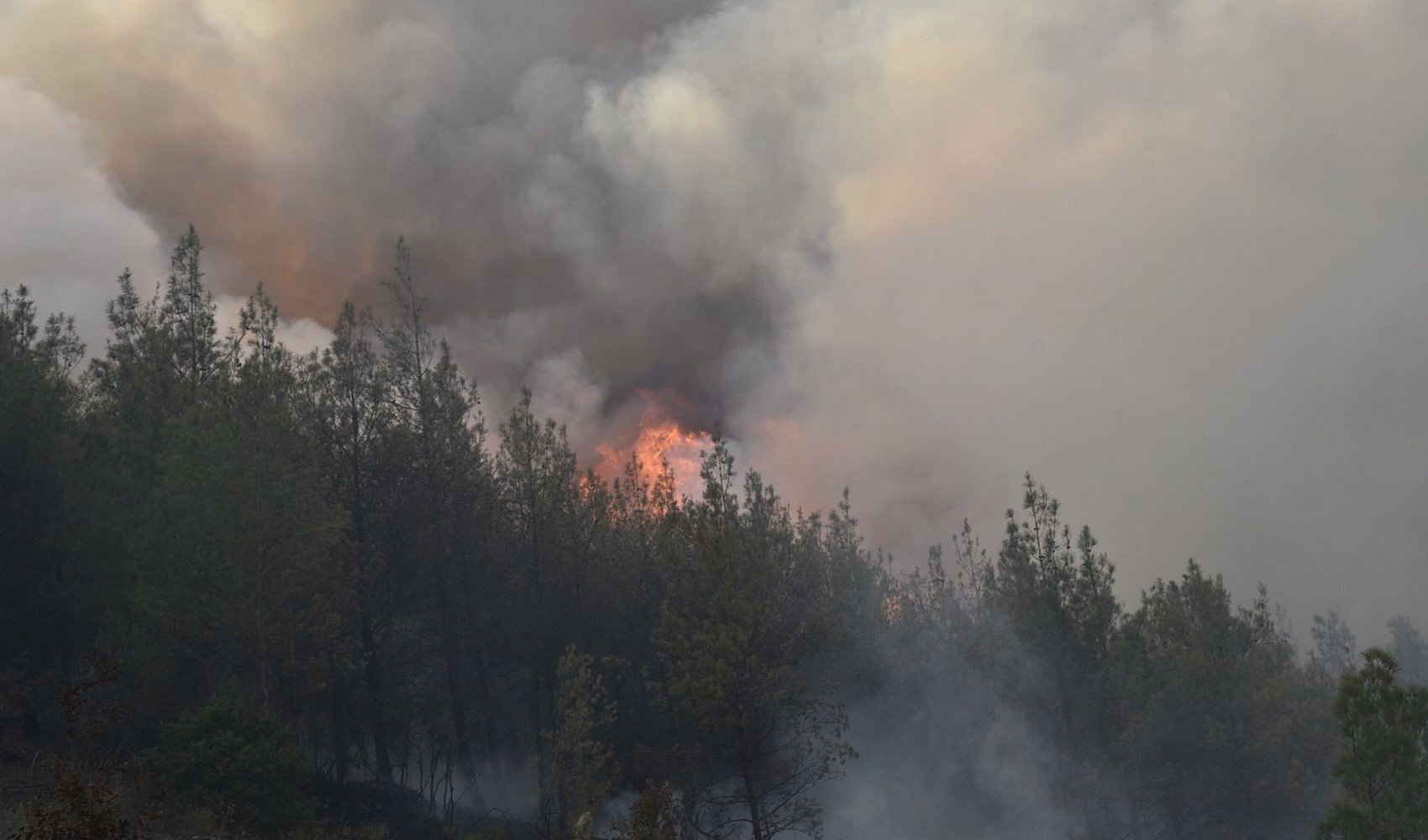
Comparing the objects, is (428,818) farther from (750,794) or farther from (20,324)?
(20,324)

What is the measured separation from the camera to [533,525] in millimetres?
41656

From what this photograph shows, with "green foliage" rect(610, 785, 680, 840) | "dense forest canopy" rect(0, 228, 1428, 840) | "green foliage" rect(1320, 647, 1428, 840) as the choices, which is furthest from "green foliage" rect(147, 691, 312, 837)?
"green foliage" rect(1320, 647, 1428, 840)

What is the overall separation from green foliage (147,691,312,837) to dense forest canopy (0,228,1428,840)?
0.08m

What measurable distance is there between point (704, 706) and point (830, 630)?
49.7 ft

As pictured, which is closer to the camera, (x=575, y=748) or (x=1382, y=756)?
(x=1382, y=756)

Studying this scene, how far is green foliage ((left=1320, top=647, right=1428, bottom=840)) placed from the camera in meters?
22.0

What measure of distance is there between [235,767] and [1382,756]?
87.4 feet

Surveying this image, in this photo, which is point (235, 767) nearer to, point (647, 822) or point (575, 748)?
point (575, 748)

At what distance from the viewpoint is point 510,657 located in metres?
42.3

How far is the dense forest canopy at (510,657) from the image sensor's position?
2562 centimetres

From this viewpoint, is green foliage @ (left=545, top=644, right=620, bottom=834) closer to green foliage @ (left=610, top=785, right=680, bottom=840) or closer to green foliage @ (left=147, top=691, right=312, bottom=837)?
green foliage @ (left=147, top=691, right=312, bottom=837)

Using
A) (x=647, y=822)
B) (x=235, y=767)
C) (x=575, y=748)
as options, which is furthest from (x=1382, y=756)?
(x=235, y=767)

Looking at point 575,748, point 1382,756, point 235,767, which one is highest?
point 235,767

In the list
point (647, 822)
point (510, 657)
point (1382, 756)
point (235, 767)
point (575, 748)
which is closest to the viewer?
point (647, 822)
